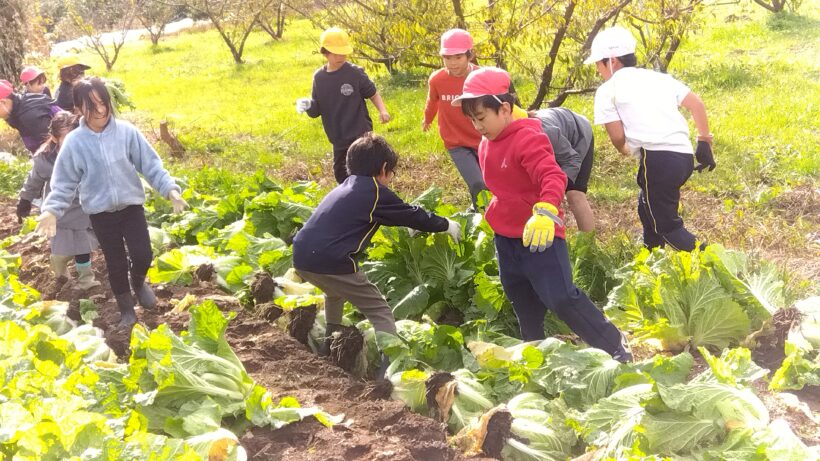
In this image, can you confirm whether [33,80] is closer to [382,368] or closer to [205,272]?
[205,272]

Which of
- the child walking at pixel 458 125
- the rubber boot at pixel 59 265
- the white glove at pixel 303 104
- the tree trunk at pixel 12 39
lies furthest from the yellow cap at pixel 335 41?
the tree trunk at pixel 12 39

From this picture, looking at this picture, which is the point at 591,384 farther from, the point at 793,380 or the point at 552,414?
the point at 793,380

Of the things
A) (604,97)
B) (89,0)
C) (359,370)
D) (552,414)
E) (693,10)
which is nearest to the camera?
(552,414)

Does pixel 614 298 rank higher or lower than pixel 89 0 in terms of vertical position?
lower

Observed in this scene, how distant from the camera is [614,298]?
4078mm

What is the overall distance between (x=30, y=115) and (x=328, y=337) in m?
3.81

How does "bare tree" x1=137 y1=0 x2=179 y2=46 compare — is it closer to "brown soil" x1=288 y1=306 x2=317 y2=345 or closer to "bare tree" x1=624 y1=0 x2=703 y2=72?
"bare tree" x1=624 y1=0 x2=703 y2=72

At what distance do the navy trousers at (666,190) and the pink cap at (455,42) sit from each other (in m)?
1.49

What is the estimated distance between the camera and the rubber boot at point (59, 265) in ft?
17.6

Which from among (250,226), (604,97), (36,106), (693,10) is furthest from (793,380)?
(36,106)

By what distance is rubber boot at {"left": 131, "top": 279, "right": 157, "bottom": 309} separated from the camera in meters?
4.96

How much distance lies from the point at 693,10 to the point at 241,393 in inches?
238

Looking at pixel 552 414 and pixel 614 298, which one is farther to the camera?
pixel 614 298

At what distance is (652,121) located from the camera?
170 inches
